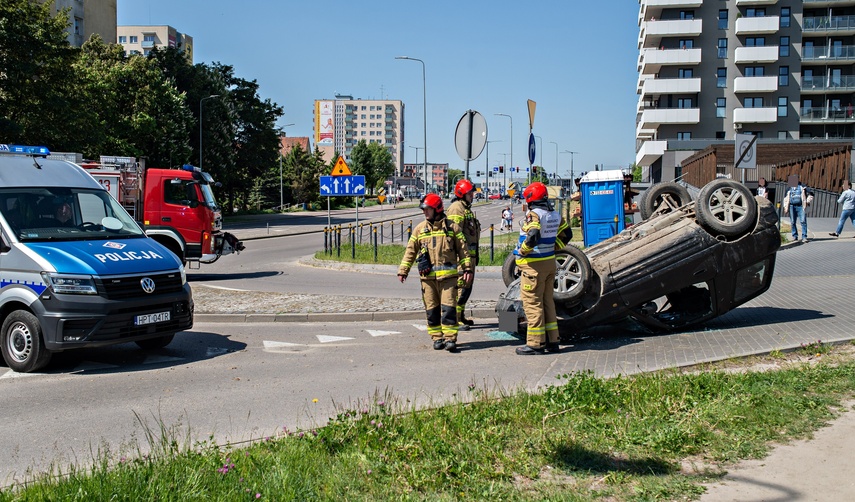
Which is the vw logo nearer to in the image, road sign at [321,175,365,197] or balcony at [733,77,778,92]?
road sign at [321,175,365,197]

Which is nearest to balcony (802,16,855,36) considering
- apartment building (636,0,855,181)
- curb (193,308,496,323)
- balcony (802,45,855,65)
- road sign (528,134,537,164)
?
apartment building (636,0,855,181)

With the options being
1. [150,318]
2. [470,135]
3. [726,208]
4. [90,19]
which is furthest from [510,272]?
[90,19]

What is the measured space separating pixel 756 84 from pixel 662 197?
6347 centimetres

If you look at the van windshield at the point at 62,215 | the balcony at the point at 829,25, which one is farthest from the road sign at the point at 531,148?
the balcony at the point at 829,25

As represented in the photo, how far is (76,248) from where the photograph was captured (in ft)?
27.8

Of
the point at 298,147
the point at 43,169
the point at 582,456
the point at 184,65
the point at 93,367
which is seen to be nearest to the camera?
the point at 582,456

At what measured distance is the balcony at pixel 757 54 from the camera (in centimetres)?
6762

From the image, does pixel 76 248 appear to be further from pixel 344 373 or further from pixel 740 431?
pixel 740 431

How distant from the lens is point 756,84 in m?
67.9

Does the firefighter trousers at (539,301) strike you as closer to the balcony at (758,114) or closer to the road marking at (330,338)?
the road marking at (330,338)

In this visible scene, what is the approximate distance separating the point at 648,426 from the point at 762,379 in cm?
177

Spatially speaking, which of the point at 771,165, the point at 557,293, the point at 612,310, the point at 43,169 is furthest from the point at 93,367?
the point at 771,165

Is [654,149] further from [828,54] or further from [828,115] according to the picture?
[828,54]

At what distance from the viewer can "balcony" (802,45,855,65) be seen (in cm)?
6775
